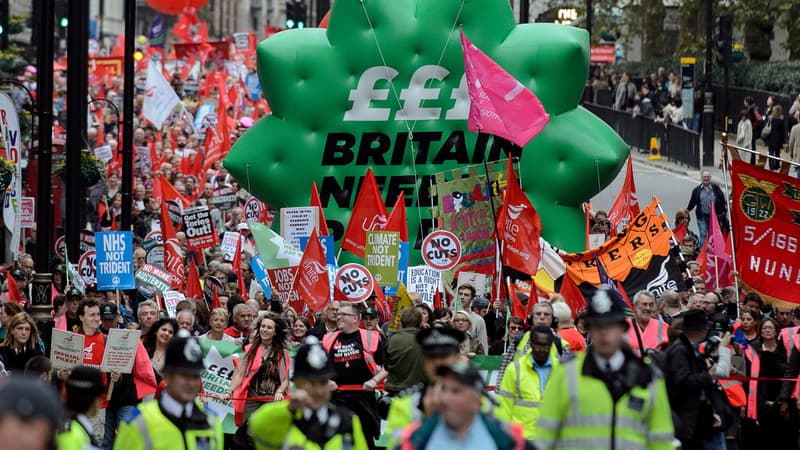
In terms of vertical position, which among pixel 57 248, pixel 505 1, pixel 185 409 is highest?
pixel 505 1

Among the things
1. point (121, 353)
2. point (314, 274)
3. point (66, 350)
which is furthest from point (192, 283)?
point (121, 353)

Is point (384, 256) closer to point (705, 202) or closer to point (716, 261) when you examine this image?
point (716, 261)

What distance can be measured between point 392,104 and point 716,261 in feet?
15.0

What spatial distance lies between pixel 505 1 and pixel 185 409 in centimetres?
1381

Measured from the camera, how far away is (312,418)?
826cm

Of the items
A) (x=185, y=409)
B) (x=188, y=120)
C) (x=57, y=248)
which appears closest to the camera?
(x=185, y=409)

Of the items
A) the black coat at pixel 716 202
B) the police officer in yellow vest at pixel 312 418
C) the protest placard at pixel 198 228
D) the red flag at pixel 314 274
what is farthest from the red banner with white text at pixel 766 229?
the black coat at pixel 716 202

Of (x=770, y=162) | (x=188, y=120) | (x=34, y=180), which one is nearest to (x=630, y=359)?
(x=34, y=180)

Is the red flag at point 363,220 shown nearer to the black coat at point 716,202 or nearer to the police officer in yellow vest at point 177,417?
the black coat at point 716,202

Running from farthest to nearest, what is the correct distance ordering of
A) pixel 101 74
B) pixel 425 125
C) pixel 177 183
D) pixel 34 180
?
pixel 101 74, pixel 177 183, pixel 34 180, pixel 425 125

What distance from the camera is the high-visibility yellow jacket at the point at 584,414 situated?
8.04 meters

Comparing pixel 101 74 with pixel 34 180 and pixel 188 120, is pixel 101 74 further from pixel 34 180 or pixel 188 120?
pixel 34 180

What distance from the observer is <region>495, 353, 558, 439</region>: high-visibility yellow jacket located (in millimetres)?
10320

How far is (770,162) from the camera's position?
34.6 m
